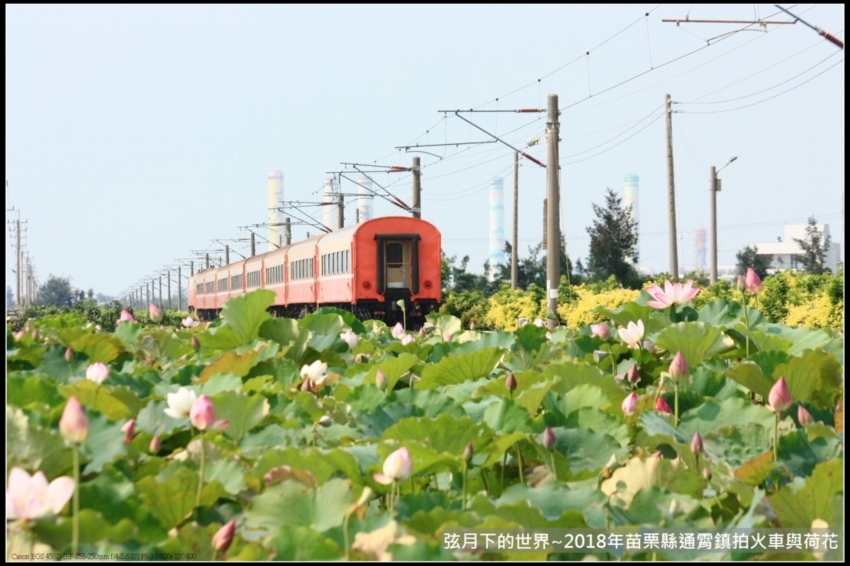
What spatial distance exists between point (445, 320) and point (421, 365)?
1355 millimetres

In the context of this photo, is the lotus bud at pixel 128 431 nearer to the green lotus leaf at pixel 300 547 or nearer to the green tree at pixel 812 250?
the green lotus leaf at pixel 300 547

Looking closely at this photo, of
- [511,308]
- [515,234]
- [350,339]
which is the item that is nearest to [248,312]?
[350,339]

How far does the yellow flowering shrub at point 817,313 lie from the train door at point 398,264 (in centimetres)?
813

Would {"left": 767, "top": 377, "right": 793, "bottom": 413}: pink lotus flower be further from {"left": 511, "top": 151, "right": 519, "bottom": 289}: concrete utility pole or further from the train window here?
{"left": 511, "top": 151, "right": 519, "bottom": 289}: concrete utility pole

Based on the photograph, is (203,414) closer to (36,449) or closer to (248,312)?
(36,449)

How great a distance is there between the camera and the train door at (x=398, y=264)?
23.8 metres

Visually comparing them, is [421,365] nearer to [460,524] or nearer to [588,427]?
[588,427]

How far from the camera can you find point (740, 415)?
2299mm

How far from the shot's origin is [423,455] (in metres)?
1.82

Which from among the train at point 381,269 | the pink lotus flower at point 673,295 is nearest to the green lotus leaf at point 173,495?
the pink lotus flower at point 673,295

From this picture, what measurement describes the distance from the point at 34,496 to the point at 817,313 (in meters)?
17.4

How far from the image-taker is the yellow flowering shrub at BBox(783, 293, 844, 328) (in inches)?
665

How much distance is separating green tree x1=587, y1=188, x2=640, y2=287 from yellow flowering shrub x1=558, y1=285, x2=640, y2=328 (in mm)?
19690

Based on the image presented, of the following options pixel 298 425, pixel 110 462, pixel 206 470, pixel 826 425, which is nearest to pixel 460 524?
pixel 206 470
